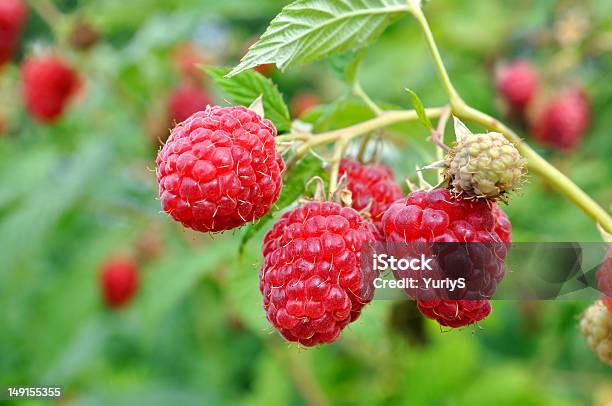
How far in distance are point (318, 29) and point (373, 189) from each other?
40cm

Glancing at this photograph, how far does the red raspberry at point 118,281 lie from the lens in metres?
5.08

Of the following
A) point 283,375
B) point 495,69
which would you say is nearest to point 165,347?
point 283,375

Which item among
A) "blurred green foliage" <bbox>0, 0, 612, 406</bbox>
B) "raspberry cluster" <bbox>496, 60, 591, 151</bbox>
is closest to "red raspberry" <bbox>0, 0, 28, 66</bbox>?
"blurred green foliage" <bbox>0, 0, 612, 406</bbox>

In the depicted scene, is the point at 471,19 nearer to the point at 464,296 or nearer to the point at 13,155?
the point at 13,155

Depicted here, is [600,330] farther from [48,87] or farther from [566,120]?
[48,87]

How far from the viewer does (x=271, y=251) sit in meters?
1.50

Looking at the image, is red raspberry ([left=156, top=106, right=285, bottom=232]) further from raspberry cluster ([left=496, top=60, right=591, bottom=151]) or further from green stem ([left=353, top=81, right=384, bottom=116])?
raspberry cluster ([left=496, top=60, right=591, bottom=151])

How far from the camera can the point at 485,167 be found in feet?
4.20

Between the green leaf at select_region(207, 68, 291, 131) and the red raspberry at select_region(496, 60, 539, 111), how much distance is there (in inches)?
110

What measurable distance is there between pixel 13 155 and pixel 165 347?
1.77 meters

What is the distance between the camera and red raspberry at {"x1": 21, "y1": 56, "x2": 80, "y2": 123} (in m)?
4.39

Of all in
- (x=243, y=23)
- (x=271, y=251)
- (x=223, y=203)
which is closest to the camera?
(x=223, y=203)

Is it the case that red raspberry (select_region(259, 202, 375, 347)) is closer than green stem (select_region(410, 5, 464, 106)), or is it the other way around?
red raspberry (select_region(259, 202, 375, 347))

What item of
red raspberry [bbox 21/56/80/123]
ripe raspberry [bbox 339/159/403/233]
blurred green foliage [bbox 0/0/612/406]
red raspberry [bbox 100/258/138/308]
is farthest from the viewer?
red raspberry [bbox 100/258/138/308]
